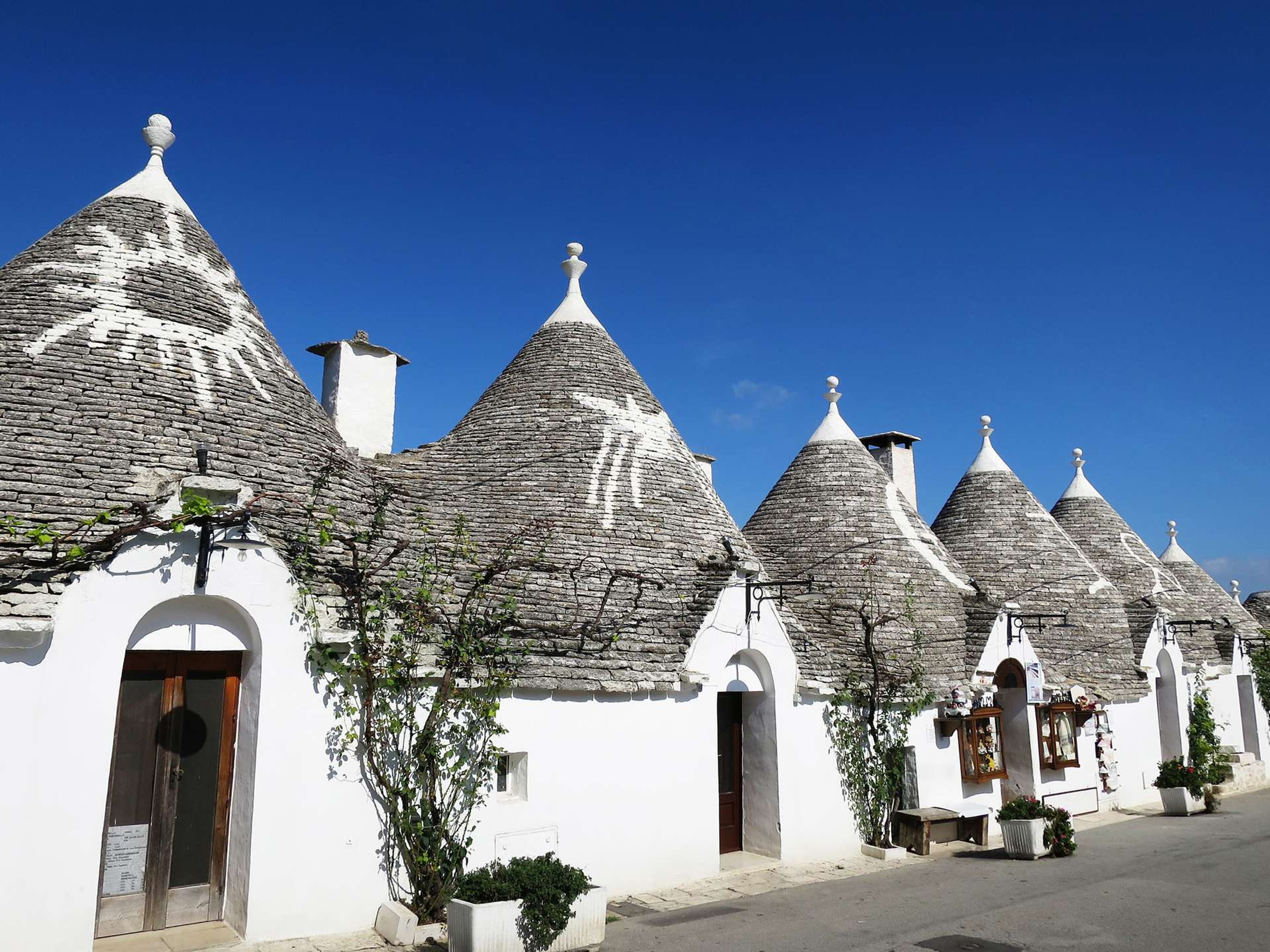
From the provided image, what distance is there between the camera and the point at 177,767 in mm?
8031

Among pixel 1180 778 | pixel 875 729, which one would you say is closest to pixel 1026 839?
pixel 875 729

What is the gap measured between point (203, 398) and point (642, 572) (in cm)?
557

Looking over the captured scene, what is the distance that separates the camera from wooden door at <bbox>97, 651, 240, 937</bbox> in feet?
25.3

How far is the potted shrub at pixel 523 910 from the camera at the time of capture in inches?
294

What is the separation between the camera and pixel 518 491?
40.9 ft

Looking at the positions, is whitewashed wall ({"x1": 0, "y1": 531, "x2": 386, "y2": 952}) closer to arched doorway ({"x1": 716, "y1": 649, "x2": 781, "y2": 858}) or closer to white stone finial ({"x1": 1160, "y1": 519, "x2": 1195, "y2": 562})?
arched doorway ({"x1": 716, "y1": 649, "x2": 781, "y2": 858})

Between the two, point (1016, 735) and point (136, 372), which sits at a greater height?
point (136, 372)

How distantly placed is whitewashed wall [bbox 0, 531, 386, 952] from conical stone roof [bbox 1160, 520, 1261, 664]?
2330 centimetres

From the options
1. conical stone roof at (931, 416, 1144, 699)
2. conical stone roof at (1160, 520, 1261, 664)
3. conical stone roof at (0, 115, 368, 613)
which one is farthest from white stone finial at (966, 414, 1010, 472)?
conical stone roof at (0, 115, 368, 613)

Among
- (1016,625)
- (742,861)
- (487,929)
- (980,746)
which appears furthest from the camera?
(1016,625)

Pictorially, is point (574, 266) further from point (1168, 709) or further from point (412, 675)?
point (1168, 709)

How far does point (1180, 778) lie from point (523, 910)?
15329 mm

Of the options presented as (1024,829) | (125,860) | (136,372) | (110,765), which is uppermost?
(136,372)

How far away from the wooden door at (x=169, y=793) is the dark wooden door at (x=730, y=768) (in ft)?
21.1
